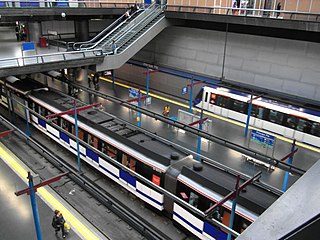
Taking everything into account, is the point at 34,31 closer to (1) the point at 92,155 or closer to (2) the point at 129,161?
(1) the point at 92,155

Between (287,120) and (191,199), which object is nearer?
(191,199)

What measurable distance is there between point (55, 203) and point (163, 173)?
13.3 ft

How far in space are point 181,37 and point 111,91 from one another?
7.63m

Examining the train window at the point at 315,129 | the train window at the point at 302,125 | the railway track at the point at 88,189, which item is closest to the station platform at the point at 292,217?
the railway track at the point at 88,189

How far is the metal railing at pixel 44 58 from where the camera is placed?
15.7 m

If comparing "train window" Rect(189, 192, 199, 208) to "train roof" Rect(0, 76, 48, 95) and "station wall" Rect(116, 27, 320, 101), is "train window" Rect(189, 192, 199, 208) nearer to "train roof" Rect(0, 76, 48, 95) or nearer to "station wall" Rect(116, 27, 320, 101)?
"train roof" Rect(0, 76, 48, 95)

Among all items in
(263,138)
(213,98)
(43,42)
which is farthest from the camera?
(43,42)

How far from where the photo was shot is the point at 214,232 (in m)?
9.12

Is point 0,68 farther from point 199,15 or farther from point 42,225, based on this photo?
point 199,15

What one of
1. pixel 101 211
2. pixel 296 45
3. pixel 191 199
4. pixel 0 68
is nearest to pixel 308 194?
pixel 191 199

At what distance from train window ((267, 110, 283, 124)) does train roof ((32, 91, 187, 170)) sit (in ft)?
28.3

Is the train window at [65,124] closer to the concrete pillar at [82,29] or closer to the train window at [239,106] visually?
the train window at [239,106]

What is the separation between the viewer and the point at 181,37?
25297mm

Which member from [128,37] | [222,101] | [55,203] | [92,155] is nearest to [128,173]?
[92,155]
